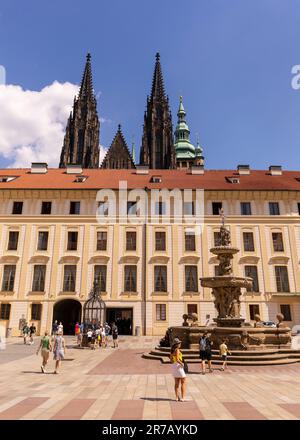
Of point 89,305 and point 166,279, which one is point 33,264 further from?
point 166,279

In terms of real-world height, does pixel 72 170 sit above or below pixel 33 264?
above

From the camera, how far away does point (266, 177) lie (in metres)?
38.0

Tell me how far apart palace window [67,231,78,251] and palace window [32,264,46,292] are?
2.94m

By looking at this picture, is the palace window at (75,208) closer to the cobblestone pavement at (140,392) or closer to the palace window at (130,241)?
the palace window at (130,241)

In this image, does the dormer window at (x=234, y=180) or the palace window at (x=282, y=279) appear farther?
the dormer window at (x=234, y=180)

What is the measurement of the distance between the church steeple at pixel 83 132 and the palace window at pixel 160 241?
47.4m

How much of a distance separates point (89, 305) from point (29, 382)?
18.9m

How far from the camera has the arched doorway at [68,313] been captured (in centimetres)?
3209

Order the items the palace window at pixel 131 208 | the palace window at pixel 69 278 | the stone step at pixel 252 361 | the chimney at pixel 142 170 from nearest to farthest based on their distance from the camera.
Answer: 1. the stone step at pixel 252 361
2. the palace window at pixel 69 278
3. the palace window at pixel 131 208
4. the chimney at pixel 142 170

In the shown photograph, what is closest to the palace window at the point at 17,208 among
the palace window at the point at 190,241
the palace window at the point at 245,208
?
the palace window at the point at 190,241

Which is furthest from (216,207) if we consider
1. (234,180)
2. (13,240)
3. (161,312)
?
(13,240)

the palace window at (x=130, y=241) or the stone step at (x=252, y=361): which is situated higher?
the palace window at (x=130, y=241)
